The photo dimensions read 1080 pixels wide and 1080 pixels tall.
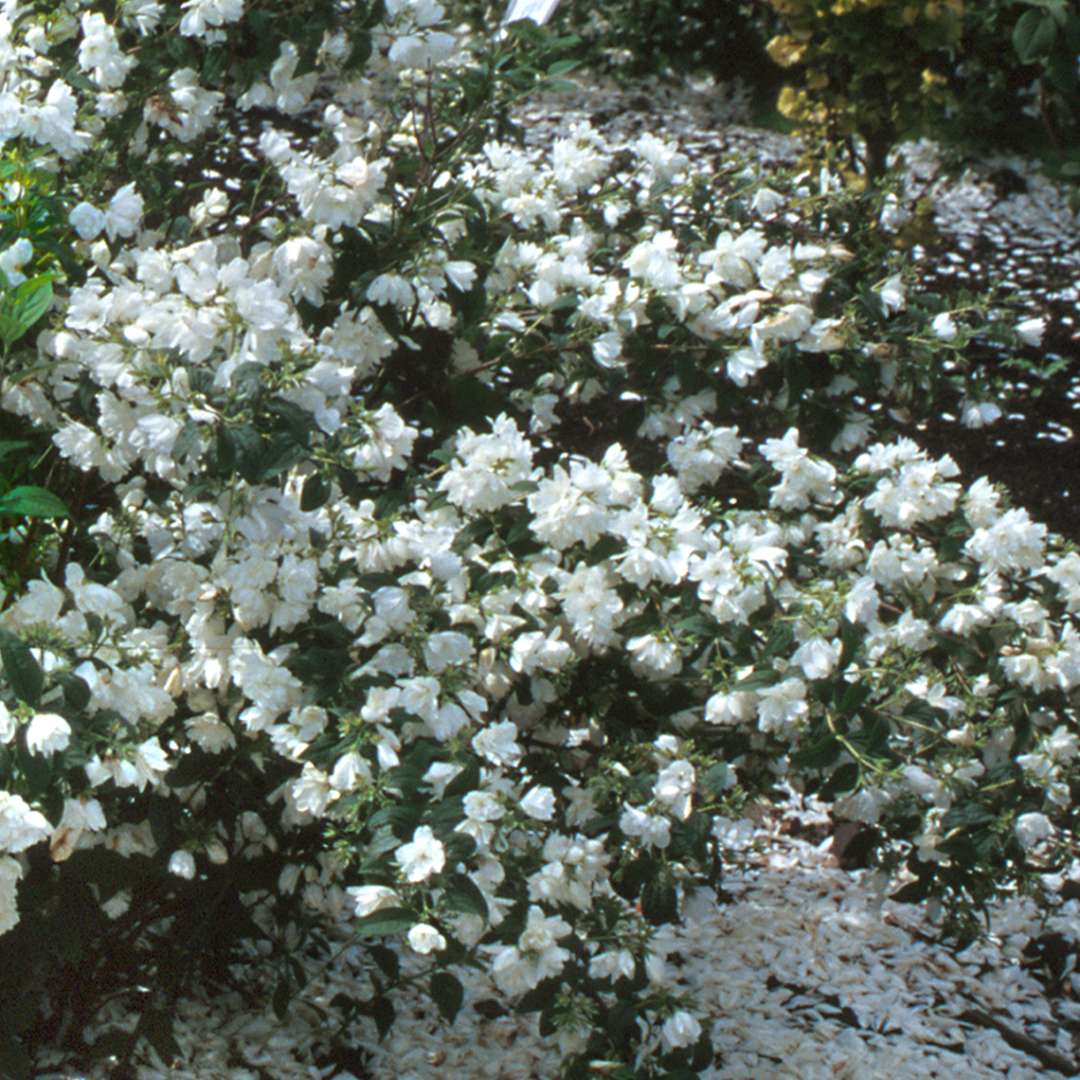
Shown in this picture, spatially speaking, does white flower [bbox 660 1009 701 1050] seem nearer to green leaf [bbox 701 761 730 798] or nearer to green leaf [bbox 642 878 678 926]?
green leaf [bbox 642 878 678 926]

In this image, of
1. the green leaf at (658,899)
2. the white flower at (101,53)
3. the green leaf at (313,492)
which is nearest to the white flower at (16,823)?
the green leaf at (313,492)

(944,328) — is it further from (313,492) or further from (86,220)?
(86,220)

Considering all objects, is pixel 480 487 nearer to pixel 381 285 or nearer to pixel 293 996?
pixel 381 285

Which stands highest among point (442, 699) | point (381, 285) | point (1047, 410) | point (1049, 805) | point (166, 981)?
point (381, 285)

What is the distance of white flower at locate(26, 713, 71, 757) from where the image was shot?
1.50m

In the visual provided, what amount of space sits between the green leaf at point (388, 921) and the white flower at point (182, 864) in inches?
17.3

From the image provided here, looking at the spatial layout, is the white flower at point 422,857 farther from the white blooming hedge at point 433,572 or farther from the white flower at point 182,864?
the white flower at point 182,864

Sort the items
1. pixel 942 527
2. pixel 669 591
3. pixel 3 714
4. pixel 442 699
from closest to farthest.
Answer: pixel 3 714
pixel 442 699
pixel 669 591
pixel 942 527

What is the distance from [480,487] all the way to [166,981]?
31.3 inches

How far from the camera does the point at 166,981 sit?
2.16 metres

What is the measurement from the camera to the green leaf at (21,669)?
58.5 inches

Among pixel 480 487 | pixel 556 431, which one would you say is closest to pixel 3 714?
pixel 480 487

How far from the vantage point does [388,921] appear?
5.29 feet

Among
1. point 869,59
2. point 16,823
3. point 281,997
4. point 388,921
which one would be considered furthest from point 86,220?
point 869,59
